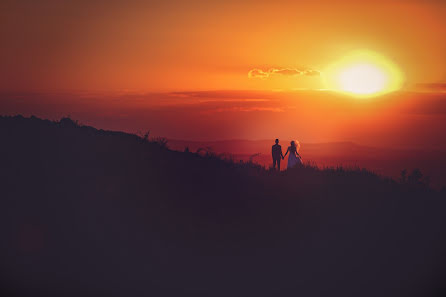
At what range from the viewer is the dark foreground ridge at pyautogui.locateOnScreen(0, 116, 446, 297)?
1655 cm

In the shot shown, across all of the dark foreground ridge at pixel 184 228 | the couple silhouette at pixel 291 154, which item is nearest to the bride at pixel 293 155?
the couple silhouette at pixel 291 154

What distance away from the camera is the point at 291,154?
2759 centimetres

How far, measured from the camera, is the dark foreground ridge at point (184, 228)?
54.3 feet

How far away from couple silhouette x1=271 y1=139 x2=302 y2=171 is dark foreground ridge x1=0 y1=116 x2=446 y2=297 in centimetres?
363

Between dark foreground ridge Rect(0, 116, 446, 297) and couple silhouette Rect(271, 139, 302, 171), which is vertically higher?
couple silhouette Rect(271, 139, 302, 171)

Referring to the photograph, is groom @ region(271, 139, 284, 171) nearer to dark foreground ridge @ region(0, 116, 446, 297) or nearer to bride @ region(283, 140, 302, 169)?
bride @ region(283, 140, 302, 169)

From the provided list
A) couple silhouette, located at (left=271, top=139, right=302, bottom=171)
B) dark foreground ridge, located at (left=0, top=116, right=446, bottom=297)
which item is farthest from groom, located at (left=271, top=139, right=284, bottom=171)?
dark foreground ridge, located at (left=0, top=116, right=446, bottom=297)

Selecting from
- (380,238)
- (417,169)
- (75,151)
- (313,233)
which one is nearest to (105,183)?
(75,151)

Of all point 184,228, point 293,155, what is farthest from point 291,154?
point 184,228

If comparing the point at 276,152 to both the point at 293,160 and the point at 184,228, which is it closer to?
the point at 293,160

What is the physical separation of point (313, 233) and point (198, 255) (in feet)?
14.8

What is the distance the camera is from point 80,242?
55.8 feet

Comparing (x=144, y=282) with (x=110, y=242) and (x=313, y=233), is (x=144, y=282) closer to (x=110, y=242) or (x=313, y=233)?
(x=110, y=242)

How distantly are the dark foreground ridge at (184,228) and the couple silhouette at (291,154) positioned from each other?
363cm
